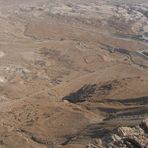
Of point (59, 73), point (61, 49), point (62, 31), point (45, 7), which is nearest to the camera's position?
point (59, 73)

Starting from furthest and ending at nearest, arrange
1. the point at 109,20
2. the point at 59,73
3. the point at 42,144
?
the point at 109,20 → the point at 59,73 → the point at 42,144

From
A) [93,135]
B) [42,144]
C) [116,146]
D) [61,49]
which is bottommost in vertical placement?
[61,49]

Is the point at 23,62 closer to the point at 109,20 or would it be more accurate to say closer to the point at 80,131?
the point at 80,131

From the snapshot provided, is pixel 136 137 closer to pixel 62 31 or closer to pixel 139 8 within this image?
pixel 62 31

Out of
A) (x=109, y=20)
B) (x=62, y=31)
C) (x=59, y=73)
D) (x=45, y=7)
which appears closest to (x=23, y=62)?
(x=59, y=73)

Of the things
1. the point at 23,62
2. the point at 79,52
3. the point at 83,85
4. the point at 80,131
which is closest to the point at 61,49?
the point at 79,52

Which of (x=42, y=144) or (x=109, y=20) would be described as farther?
(x=109, y=20)

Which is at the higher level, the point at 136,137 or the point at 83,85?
the point at 136,137
